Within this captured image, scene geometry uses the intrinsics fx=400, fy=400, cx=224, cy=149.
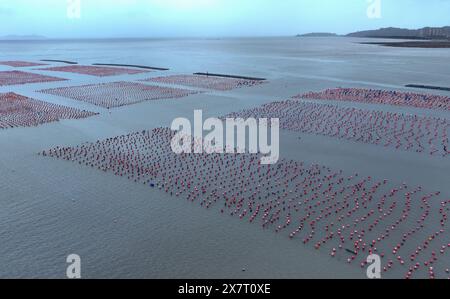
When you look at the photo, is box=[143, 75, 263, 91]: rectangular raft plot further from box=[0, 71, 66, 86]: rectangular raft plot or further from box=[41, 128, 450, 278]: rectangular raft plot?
box=[41, 128, 450, 278]: rectangular raft plot

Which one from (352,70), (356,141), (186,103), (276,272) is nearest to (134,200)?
(276,272)

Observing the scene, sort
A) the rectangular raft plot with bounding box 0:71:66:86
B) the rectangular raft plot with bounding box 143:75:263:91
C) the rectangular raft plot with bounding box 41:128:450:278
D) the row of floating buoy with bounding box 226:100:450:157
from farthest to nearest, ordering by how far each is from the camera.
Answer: the rectangular raft plot with bounding box 0:71:66:86 < the rectangular raft plot with bounding box 143:75:263:91 < the row of floating buoy with bounding box 226:100:450:157 < the rectangular raft plot with bounding box 41:128:450:278

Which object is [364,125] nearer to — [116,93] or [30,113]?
[116,93]

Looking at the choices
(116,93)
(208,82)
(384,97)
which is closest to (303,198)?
(384,97)

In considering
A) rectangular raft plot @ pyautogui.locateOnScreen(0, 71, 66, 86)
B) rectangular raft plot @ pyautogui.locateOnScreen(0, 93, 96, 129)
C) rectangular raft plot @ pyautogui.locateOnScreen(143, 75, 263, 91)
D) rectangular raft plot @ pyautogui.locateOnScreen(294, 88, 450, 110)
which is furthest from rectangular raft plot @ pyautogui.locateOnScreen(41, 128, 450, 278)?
rectangular raft plot @ pyautogui.locateOnScreen(0, 71, 66, 86)

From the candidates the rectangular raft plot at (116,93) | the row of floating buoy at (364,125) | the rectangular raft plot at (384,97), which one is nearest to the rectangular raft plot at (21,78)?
the rectangular raft plot at (116,93)

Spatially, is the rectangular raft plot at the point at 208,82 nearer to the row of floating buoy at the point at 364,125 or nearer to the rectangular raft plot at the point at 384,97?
the rectangular raft plot at the point at 384,97
